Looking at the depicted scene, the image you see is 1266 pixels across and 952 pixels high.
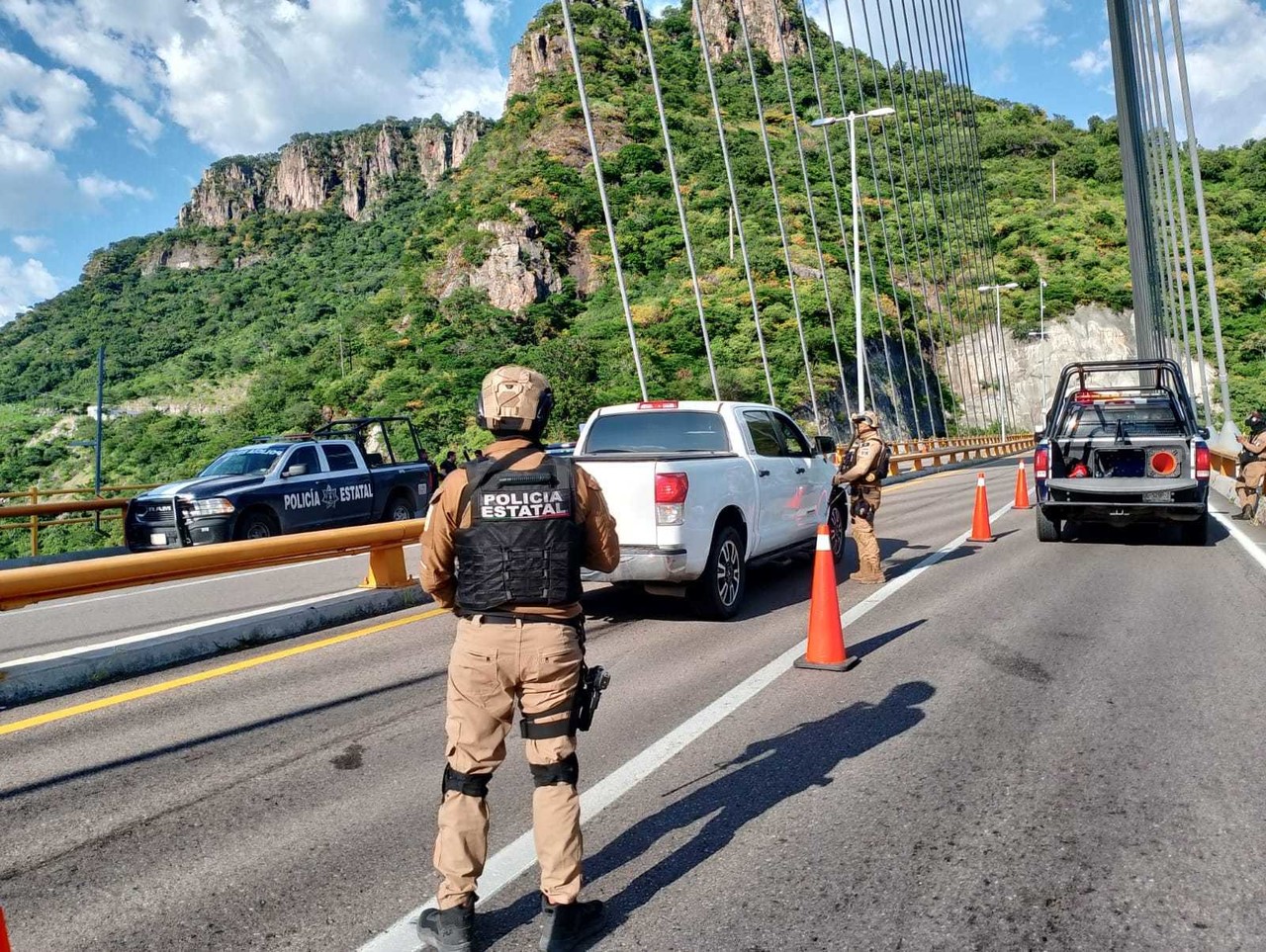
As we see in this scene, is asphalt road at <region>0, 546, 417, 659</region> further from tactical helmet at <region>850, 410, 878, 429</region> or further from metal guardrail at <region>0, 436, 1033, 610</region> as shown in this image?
tactical helmet at <region>850, 410, 878, 429</region>

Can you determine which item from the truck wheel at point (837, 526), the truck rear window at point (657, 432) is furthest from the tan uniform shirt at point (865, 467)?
the truck rear window at point (657, 432)

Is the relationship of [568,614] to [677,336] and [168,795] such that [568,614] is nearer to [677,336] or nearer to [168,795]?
[168,795]

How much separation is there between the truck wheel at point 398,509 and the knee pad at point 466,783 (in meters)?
14.1

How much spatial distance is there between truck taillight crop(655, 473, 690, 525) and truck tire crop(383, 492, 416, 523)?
32.6ft

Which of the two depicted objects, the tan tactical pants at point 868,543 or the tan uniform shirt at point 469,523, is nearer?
the tan uniform shirt at point 469,523

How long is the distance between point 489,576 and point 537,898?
1.18 meters

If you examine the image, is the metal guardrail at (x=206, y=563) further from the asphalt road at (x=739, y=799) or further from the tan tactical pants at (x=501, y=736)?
the tan tactical pants at (x=501, y=736)

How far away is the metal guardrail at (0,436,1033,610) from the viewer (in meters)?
6.66

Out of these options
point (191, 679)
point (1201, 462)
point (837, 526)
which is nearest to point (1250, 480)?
point (1201, 462)

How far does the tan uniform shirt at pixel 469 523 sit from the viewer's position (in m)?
3.29

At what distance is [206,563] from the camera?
25.5 ft

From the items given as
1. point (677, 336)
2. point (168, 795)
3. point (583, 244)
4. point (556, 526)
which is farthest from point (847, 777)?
point (583, 244)

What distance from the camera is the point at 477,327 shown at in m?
71.9

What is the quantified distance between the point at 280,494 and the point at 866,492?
8943mm
